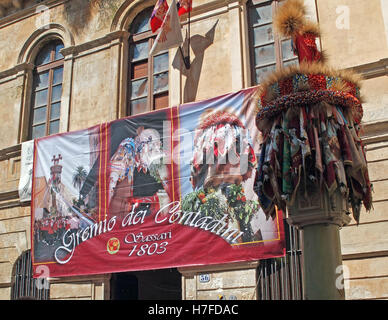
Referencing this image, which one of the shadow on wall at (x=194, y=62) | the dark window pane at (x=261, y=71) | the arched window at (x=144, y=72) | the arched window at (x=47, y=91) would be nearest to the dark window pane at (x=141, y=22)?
the arched window at (x=144, y=72)

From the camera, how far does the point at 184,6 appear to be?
10.9 metres

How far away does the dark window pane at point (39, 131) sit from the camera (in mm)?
12805

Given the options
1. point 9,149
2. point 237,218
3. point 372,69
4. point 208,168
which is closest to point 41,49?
point 9,149

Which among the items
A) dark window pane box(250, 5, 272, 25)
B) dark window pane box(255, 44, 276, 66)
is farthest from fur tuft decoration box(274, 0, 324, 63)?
dark window pane box(250, 5, 272, 25)

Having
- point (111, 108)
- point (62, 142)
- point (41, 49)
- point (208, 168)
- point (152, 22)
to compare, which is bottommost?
point (208, 168)

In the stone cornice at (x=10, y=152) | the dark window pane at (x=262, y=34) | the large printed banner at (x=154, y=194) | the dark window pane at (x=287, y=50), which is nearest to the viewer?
the large printed banner at (x=154, y=194)

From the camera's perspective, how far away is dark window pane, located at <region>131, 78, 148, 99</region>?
1155 cm

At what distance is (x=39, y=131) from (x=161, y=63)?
3.71 m

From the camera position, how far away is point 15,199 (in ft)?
40.5

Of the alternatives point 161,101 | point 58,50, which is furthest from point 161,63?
point 58,50

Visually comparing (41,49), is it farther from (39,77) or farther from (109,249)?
(109,249)

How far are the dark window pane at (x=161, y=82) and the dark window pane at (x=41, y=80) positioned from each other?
344 centimetres

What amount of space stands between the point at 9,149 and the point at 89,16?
382 cm

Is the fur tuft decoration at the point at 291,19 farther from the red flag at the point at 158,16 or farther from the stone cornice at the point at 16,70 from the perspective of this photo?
the stone cornice at the point at 16,70
